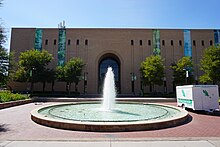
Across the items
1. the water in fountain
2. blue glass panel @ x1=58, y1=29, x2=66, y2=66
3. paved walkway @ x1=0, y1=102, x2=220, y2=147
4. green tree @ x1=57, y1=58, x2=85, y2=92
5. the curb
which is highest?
blue glass panel @ x1=58, y1=29, x2=66, y2=66

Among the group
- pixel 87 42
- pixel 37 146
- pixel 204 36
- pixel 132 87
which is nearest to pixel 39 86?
pixel 87 42

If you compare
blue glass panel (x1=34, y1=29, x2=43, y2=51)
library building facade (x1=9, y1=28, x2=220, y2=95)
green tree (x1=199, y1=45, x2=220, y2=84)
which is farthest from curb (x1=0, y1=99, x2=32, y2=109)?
green tree (x1=199, y1=45, x2=220, y2=84)

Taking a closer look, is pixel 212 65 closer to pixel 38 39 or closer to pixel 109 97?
pixel 109 97

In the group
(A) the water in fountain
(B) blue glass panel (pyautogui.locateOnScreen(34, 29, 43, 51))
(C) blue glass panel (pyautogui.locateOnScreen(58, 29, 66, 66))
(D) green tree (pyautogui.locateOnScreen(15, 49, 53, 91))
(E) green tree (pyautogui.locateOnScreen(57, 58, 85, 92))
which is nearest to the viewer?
(A) the water in fountain

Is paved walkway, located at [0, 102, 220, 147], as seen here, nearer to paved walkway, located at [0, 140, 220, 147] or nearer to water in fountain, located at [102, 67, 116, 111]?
paved walkway, located at [0, 140, 220, 147]

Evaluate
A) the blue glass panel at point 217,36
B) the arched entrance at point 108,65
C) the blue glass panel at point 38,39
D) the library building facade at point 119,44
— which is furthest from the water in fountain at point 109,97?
the blue glass panel at point 217,36

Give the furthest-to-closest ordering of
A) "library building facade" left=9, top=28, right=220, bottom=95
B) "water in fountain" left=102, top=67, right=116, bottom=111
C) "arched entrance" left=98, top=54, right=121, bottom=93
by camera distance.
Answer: "arched entrance" left=98, top=54, right=121, bottom=93, "library building facade" left=9, top=28, right=220, bottom=95, "water in fountain" left=102, top=67, right=116, bottom=111

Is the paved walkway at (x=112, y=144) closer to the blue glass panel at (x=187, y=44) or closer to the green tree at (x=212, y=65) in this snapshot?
the green tree at (x=212, y=65)

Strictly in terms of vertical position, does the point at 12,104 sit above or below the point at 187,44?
below

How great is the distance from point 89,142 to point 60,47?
34970 mm

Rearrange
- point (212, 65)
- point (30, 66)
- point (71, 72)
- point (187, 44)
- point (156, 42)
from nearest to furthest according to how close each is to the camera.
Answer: point (212, 65)
point (30, 66)
point (71, 72)
point (156, 42)
point (187, 44)

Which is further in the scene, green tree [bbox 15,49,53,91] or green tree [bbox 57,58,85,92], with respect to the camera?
green tree [bbox 57,58,85,92]

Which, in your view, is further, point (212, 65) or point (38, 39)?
point (38, 39)

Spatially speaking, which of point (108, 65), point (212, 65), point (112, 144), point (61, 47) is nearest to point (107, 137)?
point (112, 144)
